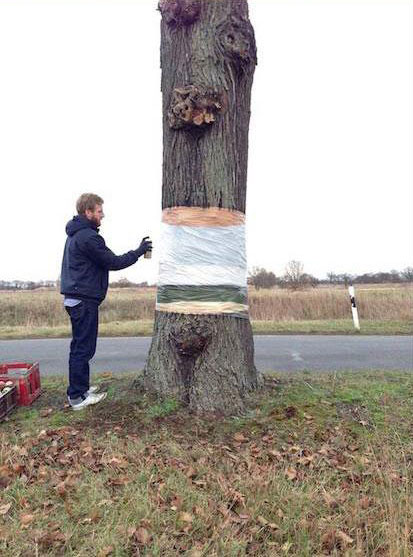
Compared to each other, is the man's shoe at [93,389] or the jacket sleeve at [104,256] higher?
the jacket sleeve at [104,256]

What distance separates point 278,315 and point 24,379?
12370 millimetres

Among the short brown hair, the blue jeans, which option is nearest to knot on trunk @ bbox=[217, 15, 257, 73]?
the short brown hair

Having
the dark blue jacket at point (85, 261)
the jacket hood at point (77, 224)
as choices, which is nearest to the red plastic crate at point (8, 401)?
the dark blue jacket at point (85, 261)

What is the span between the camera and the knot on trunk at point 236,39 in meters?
3.79

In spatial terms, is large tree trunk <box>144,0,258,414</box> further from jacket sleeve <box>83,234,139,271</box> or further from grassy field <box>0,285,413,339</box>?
grassy field <box>0,285,413,339</box>

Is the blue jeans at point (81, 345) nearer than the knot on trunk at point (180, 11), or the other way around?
the knot on trunk at point (180, 11)

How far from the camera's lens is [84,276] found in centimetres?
411

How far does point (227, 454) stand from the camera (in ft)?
10.3

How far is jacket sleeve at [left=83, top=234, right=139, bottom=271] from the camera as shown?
4.04m

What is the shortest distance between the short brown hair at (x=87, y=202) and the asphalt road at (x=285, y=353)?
324 centimetres

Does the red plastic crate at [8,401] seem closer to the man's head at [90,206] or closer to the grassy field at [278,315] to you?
the man's head at [90,206]

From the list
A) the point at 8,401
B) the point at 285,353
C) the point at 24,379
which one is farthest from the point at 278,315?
the point at 8,401

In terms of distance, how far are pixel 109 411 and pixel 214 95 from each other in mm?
2828

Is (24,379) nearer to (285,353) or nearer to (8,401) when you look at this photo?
(8,401)
